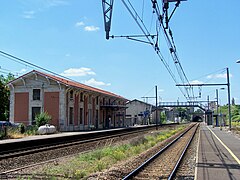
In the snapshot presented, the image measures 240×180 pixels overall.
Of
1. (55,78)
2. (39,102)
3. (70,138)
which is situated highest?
(55,78)

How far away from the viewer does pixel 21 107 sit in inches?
1793

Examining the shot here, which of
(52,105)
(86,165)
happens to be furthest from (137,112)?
(86,165)

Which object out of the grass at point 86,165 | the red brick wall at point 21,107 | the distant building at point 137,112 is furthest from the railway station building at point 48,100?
the distant building at point 137,112

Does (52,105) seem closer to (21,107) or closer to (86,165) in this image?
(21,107)

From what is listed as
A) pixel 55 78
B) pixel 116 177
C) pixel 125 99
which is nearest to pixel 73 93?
pixel 55 78

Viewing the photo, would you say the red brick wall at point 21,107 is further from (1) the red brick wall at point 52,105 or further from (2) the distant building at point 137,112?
(2) the distant building at point 137,112

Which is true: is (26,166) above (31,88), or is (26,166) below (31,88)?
below

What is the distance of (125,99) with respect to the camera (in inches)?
2980

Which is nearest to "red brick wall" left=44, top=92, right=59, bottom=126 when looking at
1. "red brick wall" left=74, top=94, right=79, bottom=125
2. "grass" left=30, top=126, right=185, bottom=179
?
"red brick wall" left=74, top=94, right=79, bottom=125

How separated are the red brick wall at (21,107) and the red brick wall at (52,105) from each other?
2.85 meters

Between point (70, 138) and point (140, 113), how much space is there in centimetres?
6575

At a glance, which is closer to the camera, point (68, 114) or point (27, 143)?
point (27, 143)

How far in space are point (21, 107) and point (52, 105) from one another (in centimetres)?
476

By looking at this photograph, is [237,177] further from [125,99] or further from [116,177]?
[125,99]
